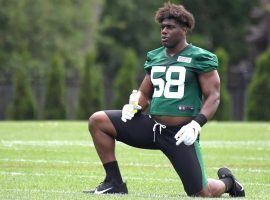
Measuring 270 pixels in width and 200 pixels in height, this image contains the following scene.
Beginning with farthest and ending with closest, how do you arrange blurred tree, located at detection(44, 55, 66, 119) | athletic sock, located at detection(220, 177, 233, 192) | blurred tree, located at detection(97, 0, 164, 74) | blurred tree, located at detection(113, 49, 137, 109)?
1. blurred tree, located at detection(97, 0, 164, 74)
2. blurred tree, located at detection(113, 49, 137, 109)
3. blurred tree, located at detection(44, 55, 66, 119)
4. athletic sock, located at detection(220, 177, 233, 192)

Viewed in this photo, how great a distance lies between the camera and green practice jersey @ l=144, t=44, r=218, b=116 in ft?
29.6

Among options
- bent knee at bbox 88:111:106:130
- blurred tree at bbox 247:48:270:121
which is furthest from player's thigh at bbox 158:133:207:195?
blurred tree at bbox 247:48:270:121

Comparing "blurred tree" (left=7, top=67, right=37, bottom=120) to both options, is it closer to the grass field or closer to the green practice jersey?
the grass field

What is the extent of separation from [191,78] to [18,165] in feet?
13.2

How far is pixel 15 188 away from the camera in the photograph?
9.34 m

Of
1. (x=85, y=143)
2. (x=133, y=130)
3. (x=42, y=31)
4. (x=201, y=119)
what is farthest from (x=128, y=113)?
(x=42, y=31)

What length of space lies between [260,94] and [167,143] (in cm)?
2241

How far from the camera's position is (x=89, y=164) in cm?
1293

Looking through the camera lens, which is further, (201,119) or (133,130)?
(133,130)

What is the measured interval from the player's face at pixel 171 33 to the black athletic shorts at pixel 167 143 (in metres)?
0.73

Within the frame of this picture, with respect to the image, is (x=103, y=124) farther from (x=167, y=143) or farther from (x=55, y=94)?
(x=55, y=94)

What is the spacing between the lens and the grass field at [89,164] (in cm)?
941

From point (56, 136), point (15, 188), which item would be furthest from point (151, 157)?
point (15, 188)

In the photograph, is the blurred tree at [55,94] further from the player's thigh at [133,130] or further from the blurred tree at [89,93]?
the player's thigh at [133,130]
